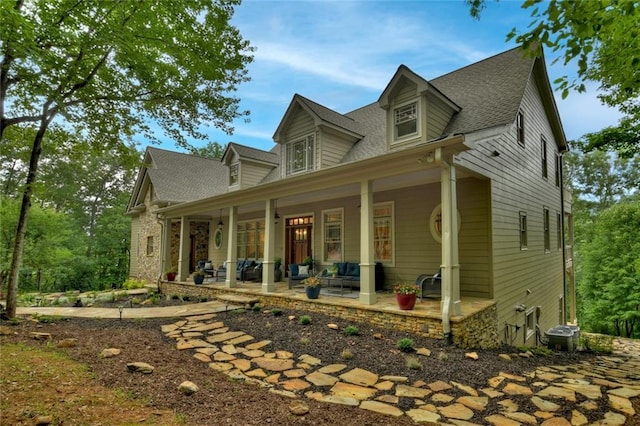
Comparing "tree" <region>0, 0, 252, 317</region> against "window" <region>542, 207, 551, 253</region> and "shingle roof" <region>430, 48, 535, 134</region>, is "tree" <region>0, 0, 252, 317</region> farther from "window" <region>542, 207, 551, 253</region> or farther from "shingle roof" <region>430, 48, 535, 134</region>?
"window" <region>542, 207, 551, 253</region>

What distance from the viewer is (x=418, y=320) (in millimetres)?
5594

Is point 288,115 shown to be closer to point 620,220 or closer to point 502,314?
point 502,314

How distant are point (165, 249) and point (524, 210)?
1234 centimetres

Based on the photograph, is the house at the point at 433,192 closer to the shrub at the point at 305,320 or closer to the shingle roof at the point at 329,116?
the shingle roof at the point at 329,116

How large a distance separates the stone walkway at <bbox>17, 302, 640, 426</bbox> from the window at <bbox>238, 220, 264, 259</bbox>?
7691mm

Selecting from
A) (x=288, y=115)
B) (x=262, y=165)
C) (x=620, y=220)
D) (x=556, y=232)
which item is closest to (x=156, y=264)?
(x=262, y=165)

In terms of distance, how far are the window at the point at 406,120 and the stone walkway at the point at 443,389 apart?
536cm

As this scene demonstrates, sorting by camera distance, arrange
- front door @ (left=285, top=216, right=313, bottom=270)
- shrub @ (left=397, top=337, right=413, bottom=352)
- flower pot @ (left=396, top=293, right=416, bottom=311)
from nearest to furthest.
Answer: shrub @ (left=397, top=337, right=413, bottom=352), flower pot @ (left=396, top=293, right=416, bottom=311), front door @ (left=285, top=216, right=313, bottom=270)

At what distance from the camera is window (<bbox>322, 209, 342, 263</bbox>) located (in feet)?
33.8

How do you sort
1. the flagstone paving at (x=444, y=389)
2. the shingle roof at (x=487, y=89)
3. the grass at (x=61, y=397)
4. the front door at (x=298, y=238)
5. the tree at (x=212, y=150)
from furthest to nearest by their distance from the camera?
the tree at (x=212, y=150) < the front door at (x=298, y=238) < the shingle roof at (x=487, y=89) < the flagstone paving at (x=444, y=389) < the grass at (x=61, y=397)

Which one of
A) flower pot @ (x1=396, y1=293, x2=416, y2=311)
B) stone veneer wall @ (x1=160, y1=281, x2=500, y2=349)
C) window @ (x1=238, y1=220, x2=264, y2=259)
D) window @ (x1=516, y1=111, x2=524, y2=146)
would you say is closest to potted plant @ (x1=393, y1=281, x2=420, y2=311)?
flower pot @ (x1=396, y1=293, x2=416, y2=311)

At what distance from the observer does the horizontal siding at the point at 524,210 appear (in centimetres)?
704

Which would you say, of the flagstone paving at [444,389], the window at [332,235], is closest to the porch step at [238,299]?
the window at [332,235]

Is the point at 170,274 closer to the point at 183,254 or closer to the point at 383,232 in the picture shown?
the point at 183,254
